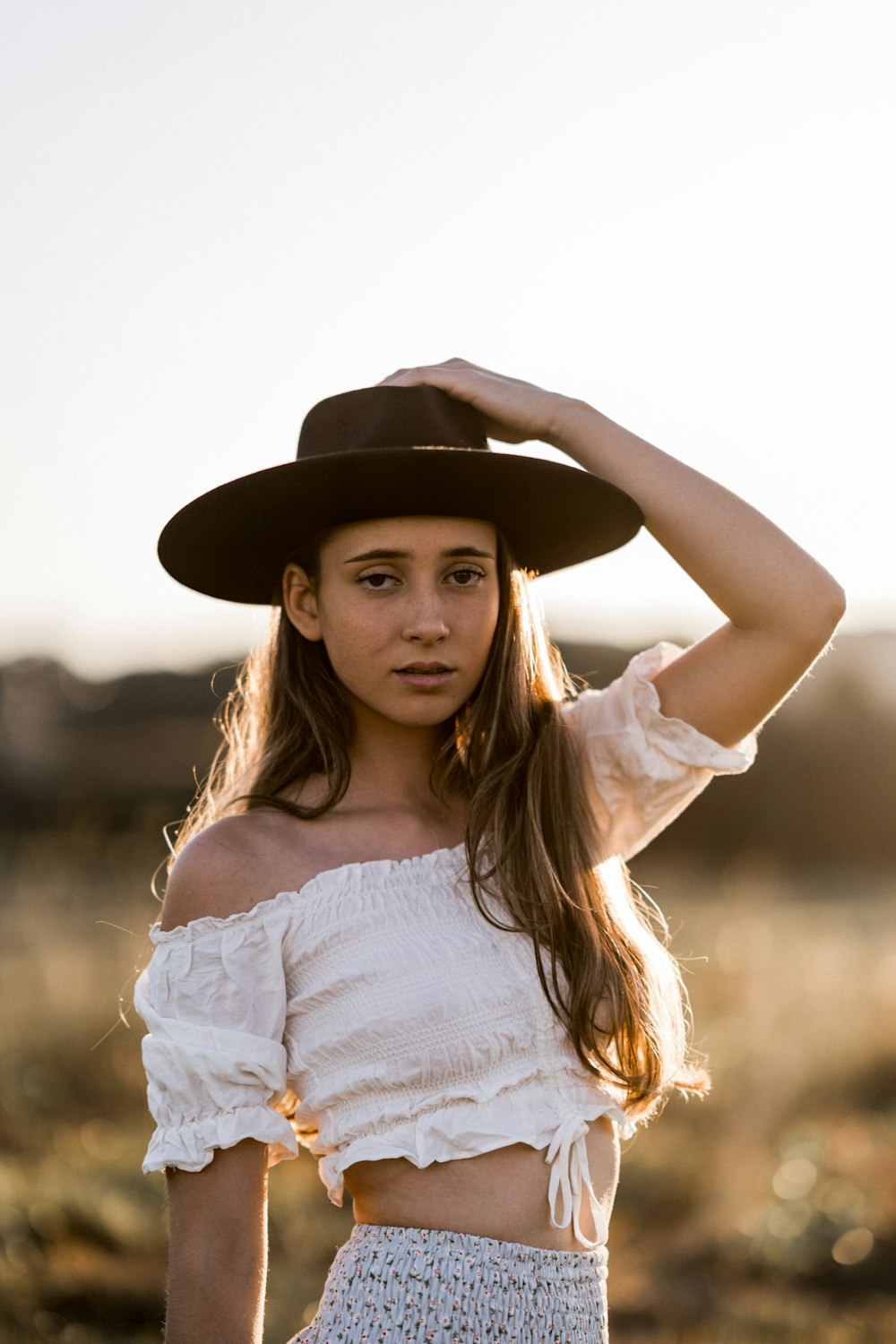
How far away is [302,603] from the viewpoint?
2406mm

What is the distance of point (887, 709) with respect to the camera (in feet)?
40.2

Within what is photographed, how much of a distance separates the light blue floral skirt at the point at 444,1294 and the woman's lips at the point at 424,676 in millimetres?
830

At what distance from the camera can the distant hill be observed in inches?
443

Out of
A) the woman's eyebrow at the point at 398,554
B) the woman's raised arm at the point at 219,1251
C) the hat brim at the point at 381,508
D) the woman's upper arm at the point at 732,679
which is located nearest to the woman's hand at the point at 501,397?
the hat brim at the point at 381,508

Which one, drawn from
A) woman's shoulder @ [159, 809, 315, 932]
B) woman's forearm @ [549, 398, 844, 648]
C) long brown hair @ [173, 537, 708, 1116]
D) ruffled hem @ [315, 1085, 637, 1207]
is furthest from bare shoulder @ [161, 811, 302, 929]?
woman's forearm @ [549, 398, 844, 648]

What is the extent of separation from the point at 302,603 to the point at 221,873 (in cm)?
55

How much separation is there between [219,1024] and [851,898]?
9.58 meters

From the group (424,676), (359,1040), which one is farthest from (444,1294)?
(424,676)

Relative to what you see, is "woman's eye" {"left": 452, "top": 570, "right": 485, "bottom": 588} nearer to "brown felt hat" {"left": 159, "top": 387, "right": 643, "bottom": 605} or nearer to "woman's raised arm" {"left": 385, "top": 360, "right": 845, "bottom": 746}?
"brown felt hat" {"left": 159, "top": 387, "right": 643, "bottom": 605}

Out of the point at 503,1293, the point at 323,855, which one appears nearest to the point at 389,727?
the point at 323,855

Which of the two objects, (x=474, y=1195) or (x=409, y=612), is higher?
(x=409, y=612)

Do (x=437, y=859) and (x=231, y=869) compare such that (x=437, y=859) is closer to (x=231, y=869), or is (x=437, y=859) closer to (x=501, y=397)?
(x=231, y=869)

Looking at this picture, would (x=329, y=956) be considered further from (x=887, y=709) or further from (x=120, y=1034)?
(x=887, y=709)

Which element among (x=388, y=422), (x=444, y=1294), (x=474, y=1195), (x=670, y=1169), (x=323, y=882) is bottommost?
(x=670, y=1169)
